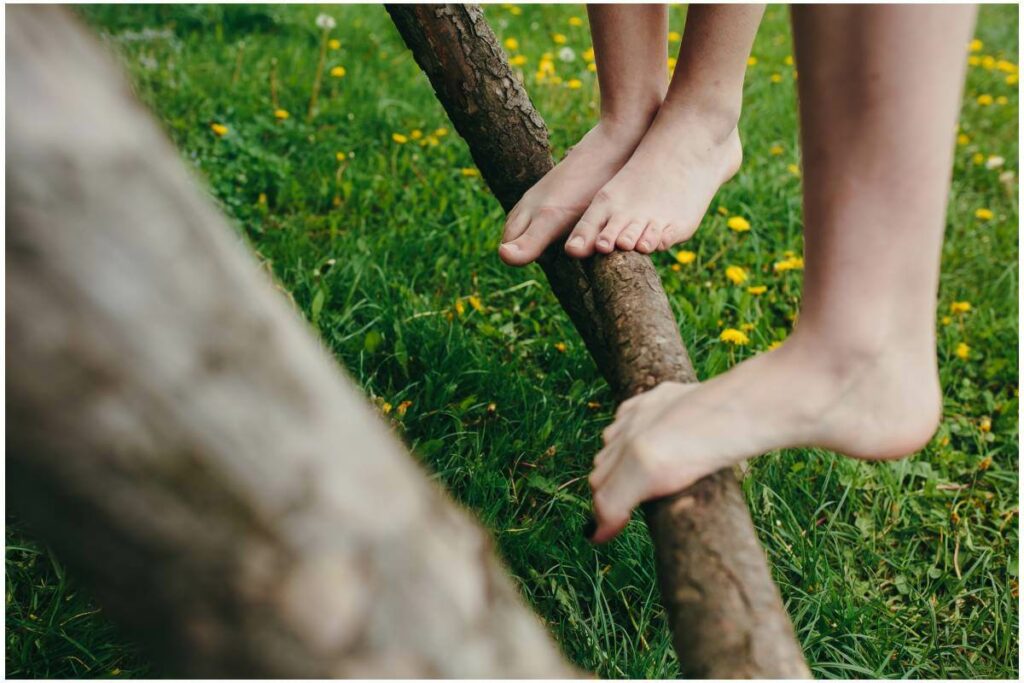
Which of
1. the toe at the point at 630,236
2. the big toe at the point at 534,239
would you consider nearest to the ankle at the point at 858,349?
the toe at the point at 630,236

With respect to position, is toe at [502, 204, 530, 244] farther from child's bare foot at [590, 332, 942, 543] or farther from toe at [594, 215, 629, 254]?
child's bare foot at [590, 332, 942, 543]

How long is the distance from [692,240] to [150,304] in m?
2.08

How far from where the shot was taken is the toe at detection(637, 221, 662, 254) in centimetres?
128

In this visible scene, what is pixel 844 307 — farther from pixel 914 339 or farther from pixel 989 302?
pixel 989 302

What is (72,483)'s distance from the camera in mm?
382

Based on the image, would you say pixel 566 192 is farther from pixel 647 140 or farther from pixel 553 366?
pixel 553 366

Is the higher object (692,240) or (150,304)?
(150,304)

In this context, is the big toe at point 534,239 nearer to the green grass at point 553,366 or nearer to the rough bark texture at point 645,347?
the rough bark texture at point 645,347

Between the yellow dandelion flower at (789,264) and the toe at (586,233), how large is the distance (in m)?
0.96

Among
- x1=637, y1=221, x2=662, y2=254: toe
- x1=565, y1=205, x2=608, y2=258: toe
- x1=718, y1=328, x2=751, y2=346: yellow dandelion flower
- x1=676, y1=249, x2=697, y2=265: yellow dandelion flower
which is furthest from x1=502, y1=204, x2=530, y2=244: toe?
x1=676, y1=249, x2=697, y2=265: yellow dandelion flower

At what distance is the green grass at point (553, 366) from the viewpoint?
1308 millimetres

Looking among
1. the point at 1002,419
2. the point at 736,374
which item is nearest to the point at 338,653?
the point at 736,374

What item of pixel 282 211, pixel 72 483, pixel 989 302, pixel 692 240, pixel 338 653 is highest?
pixel 72 483

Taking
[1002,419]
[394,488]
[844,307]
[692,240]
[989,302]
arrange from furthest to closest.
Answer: [692,240] < [989,302] < [1002,419] < [844,307] < [394,488]
